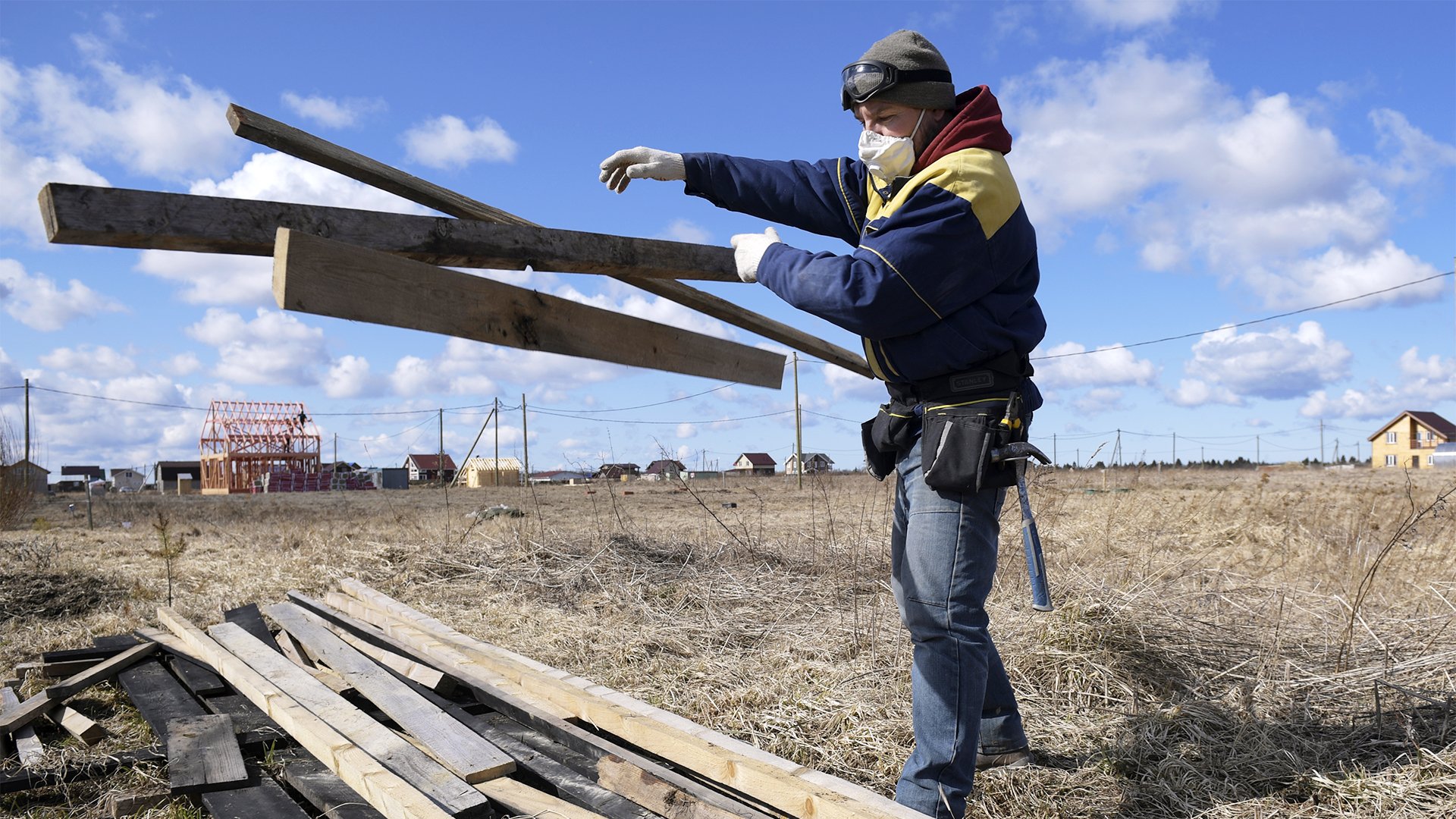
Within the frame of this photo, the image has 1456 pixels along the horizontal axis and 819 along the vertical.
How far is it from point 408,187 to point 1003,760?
2.69 meters

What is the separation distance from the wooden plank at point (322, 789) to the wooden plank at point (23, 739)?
1.04m

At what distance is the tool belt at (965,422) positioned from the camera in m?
2.10

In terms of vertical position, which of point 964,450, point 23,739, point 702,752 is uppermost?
point 964,450

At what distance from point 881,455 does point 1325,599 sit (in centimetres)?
341

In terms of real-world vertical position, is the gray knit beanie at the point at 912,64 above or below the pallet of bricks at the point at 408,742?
above

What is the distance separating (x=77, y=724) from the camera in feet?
11.6

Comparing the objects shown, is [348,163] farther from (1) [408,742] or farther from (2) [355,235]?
(1) [408,742]

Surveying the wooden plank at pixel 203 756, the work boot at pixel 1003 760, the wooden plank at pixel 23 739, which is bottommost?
the wooden plank at pixel 23 739

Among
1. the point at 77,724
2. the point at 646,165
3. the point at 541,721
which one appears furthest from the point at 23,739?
the point at 646,165

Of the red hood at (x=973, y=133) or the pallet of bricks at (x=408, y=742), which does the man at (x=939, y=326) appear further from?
the pallet of bricks at (x=408, y=742)

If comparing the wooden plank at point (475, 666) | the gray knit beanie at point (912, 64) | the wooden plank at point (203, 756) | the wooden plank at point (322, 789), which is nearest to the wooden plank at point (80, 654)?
the wooden plank at point (475, 666)

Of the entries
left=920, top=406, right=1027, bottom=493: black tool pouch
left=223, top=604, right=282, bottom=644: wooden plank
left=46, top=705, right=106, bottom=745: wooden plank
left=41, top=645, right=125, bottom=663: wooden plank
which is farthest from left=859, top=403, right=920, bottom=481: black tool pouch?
left=41, top=645, right=125, bottom=663: wooden plank

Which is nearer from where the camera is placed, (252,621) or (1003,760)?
(1003,760)

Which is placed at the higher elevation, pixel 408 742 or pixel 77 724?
pixel 408 742
